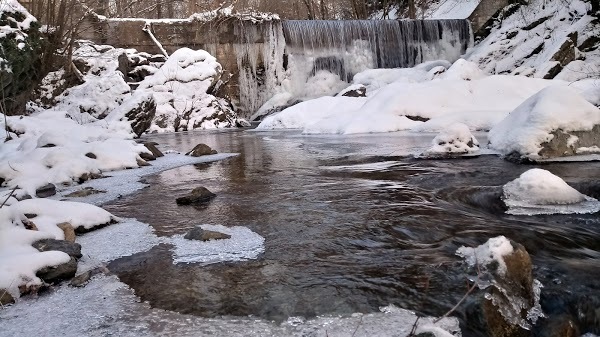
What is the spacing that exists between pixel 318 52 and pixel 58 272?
61.0 ft

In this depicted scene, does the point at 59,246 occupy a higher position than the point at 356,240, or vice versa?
the point at 59,246

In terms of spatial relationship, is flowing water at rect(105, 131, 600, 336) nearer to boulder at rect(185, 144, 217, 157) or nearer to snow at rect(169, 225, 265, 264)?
snow at rect(169, 225, 265, 264)

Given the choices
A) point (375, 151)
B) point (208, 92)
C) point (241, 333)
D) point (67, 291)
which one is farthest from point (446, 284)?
point (208, 92)

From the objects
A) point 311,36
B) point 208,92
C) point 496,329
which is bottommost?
point 496,329

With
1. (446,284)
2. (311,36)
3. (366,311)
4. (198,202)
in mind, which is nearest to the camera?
(366,311)

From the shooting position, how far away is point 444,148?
6.11 m

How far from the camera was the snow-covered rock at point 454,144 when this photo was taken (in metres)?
6.02

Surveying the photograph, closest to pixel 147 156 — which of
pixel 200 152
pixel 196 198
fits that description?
pixel 200 152

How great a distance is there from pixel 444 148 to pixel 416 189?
7.49 ft

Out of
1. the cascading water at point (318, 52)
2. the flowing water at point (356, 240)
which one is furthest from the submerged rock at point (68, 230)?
the cascading water at point (318, 52)

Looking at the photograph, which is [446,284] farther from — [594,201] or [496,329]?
[594,201]

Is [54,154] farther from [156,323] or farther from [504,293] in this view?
[504,293]

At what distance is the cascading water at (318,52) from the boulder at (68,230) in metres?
16.9

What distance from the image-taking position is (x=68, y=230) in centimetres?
279
